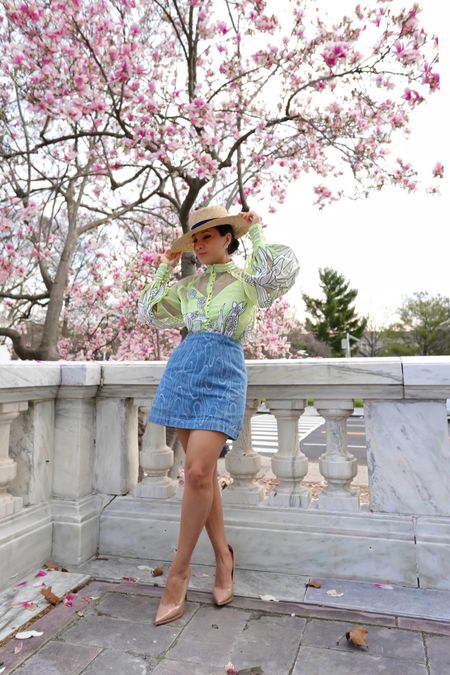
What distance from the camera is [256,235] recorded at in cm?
210

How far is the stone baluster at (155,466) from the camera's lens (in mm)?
2818

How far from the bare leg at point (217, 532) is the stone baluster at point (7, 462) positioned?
3.22 ft

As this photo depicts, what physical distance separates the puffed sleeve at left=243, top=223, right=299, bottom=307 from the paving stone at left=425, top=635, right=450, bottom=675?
60.4 inches

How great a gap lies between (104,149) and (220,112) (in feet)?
5.69

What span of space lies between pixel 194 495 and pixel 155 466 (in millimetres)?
871

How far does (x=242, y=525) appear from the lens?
8.45ft

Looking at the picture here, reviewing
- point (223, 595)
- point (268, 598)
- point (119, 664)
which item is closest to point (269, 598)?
point (268, 598)

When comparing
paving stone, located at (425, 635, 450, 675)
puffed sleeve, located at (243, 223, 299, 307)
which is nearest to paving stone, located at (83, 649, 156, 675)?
paving stone, located at (425, 635, 450, 675)

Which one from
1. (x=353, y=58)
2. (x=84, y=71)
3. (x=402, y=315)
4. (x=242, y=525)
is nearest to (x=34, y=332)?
(x=84, y=71)

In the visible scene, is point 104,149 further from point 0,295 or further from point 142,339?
point 142,339

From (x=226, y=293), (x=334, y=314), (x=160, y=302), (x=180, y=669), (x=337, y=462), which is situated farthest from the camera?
(x=334, y=314)

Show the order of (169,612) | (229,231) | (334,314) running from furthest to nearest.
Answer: (334,314) < (229,231) < (169,612)

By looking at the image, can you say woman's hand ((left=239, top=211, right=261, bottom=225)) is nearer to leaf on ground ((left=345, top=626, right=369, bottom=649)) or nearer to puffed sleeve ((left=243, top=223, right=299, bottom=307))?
puffed sleeve ((left=243, top=223, right=299, bottom=307))

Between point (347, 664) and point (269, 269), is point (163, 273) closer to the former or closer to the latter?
point (269, 269)
